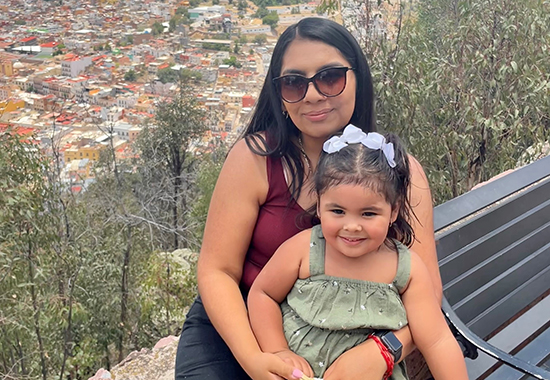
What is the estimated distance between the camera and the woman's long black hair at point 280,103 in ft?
4.42

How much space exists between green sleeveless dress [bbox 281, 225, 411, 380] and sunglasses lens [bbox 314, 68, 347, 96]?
15.3 inches

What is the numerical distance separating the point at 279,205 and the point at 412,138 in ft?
8.74

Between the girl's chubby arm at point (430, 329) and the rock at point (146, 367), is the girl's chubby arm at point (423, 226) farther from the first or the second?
the rock at point (146, 367)

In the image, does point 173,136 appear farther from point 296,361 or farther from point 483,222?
point 296,361

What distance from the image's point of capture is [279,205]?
1.35 m

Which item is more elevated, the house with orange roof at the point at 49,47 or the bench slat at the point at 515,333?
the bench slat at the point at 515,333

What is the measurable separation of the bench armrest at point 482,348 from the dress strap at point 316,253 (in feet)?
0.98

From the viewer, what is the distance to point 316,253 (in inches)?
47.2

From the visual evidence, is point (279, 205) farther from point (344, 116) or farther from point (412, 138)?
point (412, 138)

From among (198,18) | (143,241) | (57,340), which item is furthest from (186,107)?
(198,18)

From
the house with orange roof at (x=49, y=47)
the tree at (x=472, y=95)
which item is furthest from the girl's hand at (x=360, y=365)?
the house with orange roof at (x=49, y=47)

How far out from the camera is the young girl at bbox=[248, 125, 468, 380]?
1.13 m

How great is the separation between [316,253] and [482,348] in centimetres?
38

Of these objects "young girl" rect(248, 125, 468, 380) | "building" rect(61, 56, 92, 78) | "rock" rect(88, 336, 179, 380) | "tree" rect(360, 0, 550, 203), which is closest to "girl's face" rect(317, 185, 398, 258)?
"young girl" rect(248, 125, 468, 380)
